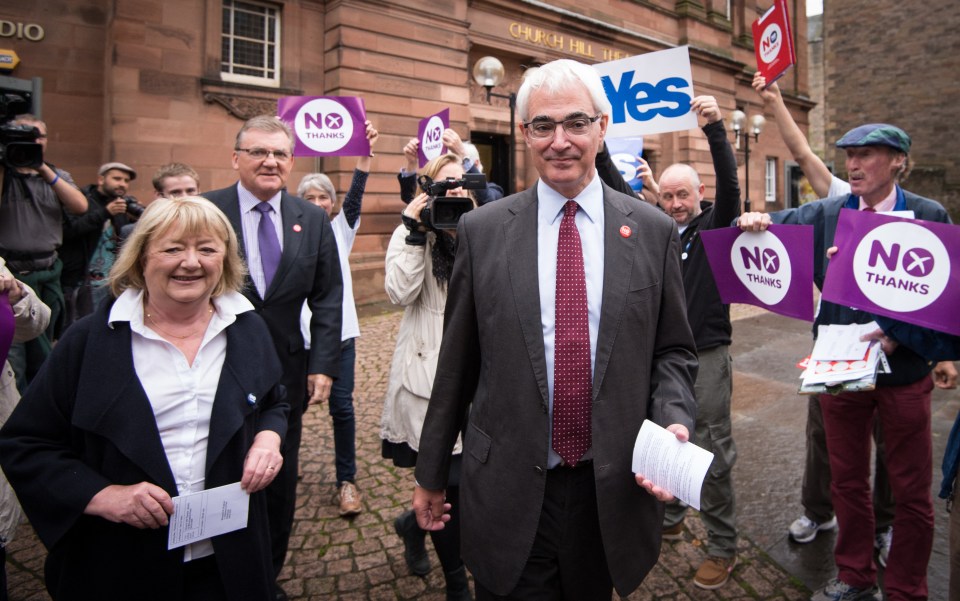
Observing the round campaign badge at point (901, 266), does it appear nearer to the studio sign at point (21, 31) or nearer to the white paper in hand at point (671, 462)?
the white paper in hand at point (671, 462)

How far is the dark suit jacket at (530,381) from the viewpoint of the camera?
173 centimetres

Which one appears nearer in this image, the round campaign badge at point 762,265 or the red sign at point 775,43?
the round campaign badge at point 762,265

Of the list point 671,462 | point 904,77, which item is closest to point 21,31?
point 671,462

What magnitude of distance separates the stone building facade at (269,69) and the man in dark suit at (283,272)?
27.8ft

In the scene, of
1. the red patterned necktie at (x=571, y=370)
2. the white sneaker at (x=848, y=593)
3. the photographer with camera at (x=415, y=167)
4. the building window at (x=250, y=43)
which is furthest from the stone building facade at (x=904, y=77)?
the red patterned necktie at (x=571, y=370)

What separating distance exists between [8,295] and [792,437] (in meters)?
5.43

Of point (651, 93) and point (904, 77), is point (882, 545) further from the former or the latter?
point (904, 77)

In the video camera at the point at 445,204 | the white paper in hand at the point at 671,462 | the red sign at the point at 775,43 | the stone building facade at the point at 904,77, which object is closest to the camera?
the white paper in hand at the point at 671,462

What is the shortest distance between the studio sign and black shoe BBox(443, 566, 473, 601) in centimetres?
1123

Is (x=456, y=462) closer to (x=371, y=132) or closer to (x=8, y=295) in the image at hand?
(x=8, y=295)

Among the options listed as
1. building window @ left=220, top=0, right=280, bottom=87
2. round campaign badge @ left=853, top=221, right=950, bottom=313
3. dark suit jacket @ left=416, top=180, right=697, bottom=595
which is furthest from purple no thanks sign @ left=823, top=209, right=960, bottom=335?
building window @ left=220, top=0, right=280, bottom=87

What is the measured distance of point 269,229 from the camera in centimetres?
292

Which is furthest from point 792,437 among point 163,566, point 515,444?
point 163,566

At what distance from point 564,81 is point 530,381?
909mm
